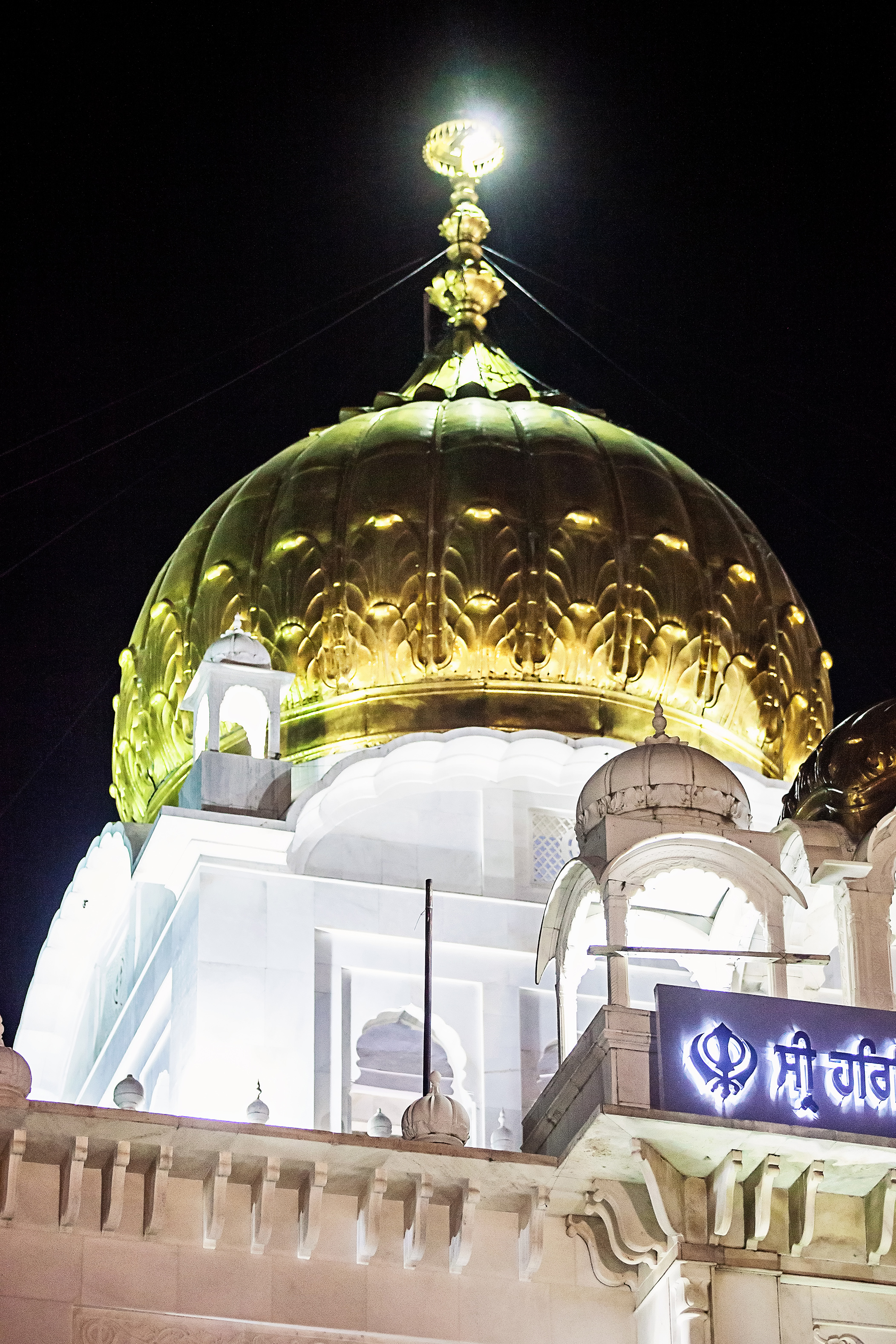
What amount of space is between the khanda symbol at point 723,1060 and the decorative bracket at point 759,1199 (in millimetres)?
459

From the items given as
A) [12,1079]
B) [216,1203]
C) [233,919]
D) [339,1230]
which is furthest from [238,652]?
[216,1203]

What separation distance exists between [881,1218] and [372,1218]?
304 centimetres

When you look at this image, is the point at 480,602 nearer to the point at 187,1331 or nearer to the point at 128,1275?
the point at 128,1275

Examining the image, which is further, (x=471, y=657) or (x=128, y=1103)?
(x=471, y=657)

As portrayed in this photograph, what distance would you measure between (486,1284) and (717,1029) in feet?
6.75

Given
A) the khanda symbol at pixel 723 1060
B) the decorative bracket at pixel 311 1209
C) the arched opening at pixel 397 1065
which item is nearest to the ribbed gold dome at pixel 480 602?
the arched opening at pixel 397 1065

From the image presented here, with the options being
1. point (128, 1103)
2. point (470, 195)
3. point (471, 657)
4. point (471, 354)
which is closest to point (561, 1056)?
point (128, 1103)

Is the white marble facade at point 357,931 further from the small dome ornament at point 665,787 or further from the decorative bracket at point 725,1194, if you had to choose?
the decorative bracket at point 725,1194

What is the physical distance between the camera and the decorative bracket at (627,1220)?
15617 mm

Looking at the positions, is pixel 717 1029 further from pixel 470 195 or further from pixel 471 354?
pixel 470 195

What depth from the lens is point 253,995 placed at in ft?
62.6

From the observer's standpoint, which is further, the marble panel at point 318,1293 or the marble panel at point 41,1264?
the marble panel at point 318,1293

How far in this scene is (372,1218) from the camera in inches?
607

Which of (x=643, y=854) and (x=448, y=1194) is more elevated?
(x=643, y=854)
